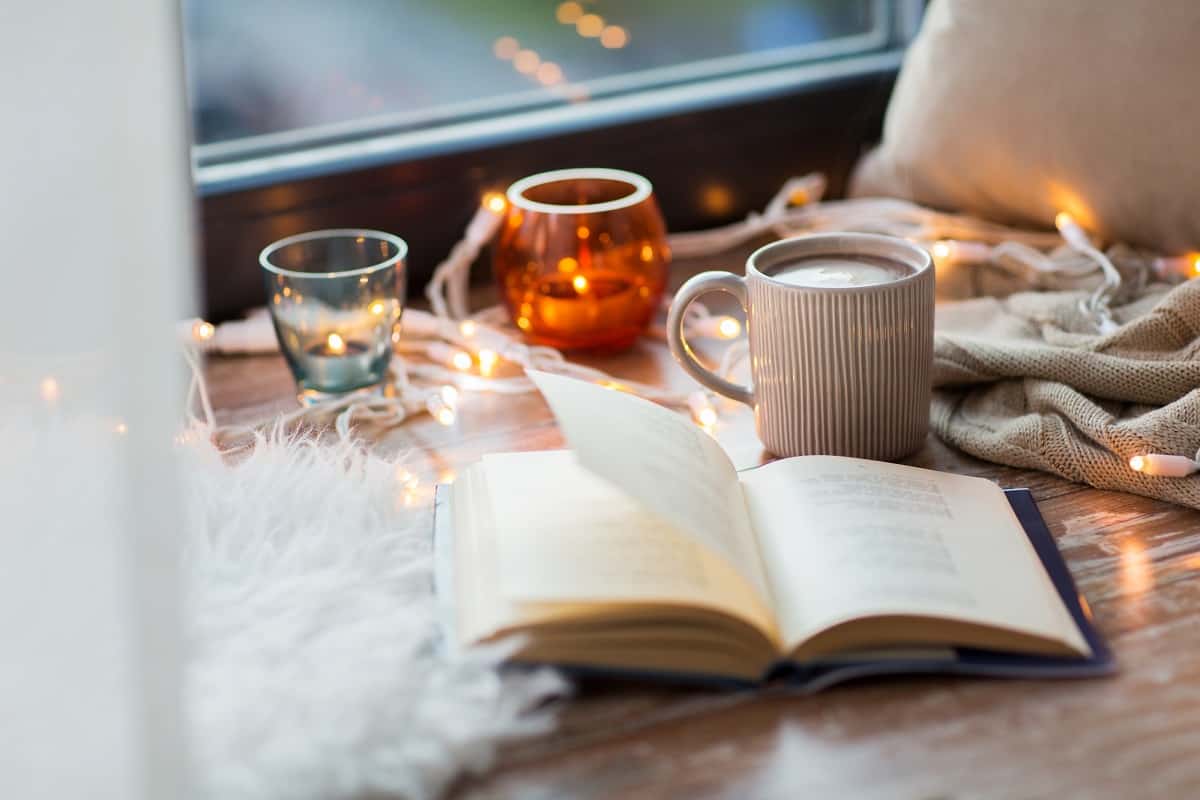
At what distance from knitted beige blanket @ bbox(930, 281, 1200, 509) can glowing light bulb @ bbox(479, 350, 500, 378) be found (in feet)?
1.08

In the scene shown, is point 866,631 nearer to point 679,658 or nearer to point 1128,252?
point 679,658

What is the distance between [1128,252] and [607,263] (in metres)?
0.41

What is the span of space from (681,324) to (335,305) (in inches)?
9.5

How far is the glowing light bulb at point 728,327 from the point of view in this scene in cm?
98

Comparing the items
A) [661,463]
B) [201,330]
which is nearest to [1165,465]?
[661,463]

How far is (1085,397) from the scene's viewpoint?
79 centimetres

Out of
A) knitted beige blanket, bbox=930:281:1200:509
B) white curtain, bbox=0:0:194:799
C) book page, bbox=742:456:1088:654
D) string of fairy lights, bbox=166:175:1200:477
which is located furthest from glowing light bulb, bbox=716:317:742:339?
white curtain, bbox=0:0:194:799

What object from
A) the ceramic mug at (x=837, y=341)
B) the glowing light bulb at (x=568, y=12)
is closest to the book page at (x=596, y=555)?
the ceramic mug at (x=837, y=341)

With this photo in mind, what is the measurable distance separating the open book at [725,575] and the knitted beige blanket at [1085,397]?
0.32ft

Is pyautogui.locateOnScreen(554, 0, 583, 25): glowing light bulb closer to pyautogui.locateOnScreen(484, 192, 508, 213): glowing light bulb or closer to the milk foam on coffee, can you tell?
pyautogui.locateOnScreen(484, 192, 508, 213): glowing light bulb

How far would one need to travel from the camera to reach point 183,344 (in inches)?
33.6

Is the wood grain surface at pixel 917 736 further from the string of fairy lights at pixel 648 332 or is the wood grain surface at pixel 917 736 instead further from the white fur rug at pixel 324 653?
the string of fairy lights at pixel 648 332

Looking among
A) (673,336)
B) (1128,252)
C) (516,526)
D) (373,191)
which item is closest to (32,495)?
(516,526)

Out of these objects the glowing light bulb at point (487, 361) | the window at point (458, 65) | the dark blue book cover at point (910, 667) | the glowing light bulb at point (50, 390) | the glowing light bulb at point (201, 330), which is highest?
the window at point (458, 65)
